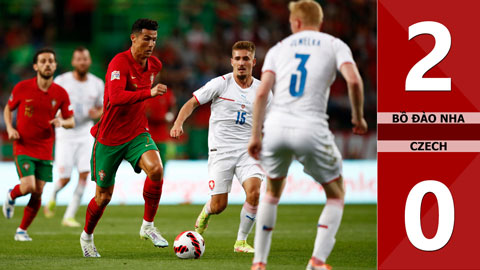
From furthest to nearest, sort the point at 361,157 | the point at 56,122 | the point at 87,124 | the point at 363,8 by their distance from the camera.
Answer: the point at 363,8 → the point at 361,157 → the point at 87,124 → the point at 56,122

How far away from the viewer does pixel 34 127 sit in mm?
10086

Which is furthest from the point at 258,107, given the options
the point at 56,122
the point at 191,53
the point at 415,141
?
the point at 191,53

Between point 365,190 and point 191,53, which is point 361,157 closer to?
point 365,190

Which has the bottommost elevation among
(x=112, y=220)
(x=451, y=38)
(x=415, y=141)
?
(x=112, y=220)

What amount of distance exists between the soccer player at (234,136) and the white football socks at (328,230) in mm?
2582

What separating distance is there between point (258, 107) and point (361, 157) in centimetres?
1316

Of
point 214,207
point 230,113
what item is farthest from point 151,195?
point 230,113

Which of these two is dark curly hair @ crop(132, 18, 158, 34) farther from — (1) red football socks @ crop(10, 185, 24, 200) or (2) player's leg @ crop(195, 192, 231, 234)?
(1) red football socks @ crop(10, 185, 24, 200)

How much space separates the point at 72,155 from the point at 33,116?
2767mm

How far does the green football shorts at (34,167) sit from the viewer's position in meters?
9.95

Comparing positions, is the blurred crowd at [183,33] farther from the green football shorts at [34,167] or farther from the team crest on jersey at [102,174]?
the team crest on jersey at [102,174]

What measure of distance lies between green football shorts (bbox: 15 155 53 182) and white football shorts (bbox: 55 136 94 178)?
2.42 meters

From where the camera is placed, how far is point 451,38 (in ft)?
19.6

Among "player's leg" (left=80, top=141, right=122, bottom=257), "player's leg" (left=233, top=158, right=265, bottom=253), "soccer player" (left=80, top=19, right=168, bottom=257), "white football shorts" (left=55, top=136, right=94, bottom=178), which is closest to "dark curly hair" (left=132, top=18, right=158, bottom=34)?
"soccer player" (left=80, top=19, right=168, bottom=257)
